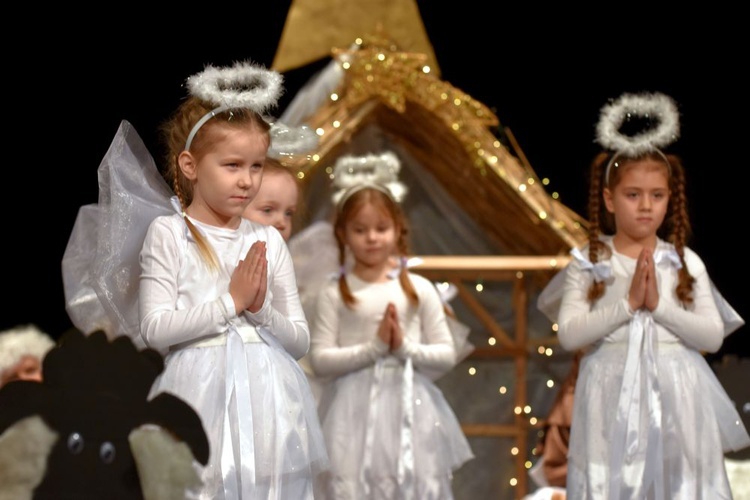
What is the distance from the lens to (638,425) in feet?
11.6

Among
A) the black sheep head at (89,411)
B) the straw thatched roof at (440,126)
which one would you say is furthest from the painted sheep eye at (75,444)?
the straw thatched roof at (440,126)

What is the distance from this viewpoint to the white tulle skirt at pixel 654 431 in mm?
3512

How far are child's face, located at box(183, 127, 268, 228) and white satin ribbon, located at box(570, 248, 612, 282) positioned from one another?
1.12 metres

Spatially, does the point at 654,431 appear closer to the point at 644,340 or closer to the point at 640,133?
the point at 644,340

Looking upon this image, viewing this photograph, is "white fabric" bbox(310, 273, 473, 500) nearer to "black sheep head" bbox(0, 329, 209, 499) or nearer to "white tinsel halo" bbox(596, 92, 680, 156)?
"white tinsel halo" bbox(596, 92, 680, 156)

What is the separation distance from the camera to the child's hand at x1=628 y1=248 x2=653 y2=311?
349 centimetres

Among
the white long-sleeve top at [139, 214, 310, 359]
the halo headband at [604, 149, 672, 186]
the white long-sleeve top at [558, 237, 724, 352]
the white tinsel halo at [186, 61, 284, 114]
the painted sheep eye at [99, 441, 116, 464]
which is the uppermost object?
the halo headband at [604, 149, 672, 186]

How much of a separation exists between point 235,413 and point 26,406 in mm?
495

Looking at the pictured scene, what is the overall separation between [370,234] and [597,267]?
90cm

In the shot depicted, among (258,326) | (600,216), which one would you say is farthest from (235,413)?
(600,216)

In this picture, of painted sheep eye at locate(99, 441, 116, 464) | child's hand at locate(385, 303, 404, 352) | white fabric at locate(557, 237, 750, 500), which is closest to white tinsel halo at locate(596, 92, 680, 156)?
white fabric at locate(557, 237, 750, 500)

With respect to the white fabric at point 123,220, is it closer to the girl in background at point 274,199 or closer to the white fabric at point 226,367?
the white fabric at point 226,367

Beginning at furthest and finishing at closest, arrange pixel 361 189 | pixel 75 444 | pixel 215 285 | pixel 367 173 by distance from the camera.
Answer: pixel 367 173, pixel 361 189, pixel 215 285, pixel 75 444

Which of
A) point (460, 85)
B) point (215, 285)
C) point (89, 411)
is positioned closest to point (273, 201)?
point (215, 285)
